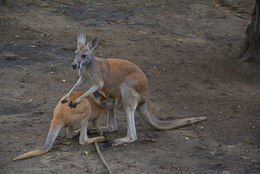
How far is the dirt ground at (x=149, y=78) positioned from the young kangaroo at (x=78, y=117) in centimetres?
10

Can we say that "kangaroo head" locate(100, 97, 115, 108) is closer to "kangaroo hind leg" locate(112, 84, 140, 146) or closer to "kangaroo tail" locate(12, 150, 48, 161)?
"kangaroo hind leg" locate(112, 84, 140, 146)

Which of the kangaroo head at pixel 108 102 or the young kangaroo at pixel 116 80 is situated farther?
the kangaroo head at pixel 108 102

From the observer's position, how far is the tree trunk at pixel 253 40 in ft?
30.1

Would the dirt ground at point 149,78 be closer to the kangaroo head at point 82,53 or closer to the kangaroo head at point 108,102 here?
the kangaroo head at point 108,102

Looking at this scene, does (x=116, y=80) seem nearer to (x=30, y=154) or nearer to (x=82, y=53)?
(x=82, y=53)

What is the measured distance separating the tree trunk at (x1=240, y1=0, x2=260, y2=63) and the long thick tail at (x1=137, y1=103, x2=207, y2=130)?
2799mm

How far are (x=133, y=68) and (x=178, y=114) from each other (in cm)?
119

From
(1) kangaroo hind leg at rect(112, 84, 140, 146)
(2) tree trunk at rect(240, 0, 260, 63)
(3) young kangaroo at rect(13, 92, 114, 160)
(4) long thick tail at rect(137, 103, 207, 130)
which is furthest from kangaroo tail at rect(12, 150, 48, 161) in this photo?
(2) tree trunk at rect(240, 0, 260, 63)

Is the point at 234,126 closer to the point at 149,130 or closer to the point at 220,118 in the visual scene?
the point at 220,118

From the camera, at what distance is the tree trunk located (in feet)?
30.1

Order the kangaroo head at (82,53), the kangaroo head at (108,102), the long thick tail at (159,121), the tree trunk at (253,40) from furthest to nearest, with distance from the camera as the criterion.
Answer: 1. the tree trunk at (253,40)
2. the long thick tail at (159,121)
3. the kangaroo head at (108,102)
4. the kangaroo head at (82,53)

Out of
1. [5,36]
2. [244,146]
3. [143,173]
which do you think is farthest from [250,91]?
[5,36]

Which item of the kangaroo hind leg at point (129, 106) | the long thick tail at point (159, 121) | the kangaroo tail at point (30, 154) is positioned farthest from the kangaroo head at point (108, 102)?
the kangaroo tail at point (30, 154)

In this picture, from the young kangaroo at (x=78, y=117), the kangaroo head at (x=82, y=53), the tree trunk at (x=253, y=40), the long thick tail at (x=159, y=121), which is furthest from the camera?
the tree trunk at (x=253, y=40)
